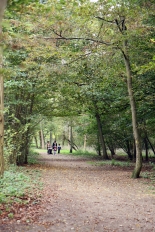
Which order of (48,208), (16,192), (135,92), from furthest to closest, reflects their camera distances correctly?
(135,92) → (16,192) → (48,208)

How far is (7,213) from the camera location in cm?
538

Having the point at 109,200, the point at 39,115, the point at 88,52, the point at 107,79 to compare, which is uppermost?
the point at 88,52

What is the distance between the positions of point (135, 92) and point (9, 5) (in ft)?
31.8

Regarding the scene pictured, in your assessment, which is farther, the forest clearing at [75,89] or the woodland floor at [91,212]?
the forest clearing at [75,89]

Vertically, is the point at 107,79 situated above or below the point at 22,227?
above

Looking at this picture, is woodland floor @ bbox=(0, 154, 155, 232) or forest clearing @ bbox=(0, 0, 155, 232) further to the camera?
forest clearing @ bbox=(0, 0, 155, 232)

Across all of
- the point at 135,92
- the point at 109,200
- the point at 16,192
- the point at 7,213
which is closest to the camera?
the point at 7,213

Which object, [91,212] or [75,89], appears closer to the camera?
[91,212]

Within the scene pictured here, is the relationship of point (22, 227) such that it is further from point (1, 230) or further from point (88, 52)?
Answer: point (88, 52)

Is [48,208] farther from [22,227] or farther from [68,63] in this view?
[68,63]

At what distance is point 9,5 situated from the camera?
3.79 m

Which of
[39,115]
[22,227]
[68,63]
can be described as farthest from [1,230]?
[39,115]

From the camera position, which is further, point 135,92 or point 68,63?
point 135,92

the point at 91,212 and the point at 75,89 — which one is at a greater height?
the point at 75,89
